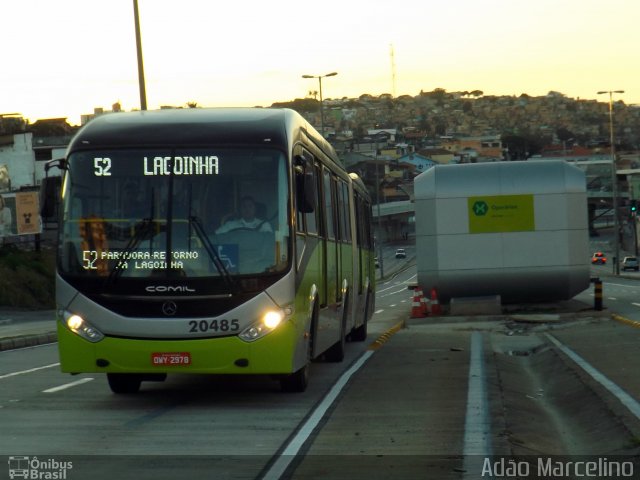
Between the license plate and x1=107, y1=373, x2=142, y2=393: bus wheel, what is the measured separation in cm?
189

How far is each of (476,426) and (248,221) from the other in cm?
324

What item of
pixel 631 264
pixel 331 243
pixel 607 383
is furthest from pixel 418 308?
pixel 631 264

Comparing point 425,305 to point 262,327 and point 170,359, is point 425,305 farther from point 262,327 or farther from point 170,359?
point 170,359

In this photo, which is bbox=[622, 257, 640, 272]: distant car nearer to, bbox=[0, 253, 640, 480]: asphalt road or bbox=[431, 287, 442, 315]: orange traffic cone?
bbox=[431, 287, 442, 315]: orange traffic cone

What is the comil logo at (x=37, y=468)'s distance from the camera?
354 inches

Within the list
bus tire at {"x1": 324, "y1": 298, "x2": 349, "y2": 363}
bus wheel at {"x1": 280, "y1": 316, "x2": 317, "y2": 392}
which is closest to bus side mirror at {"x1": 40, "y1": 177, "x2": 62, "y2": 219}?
bus wheel at {"x1": 280, "y1": 316, "x2": 317, "y2": 392}

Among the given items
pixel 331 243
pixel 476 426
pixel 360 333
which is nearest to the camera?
pixel 476 426

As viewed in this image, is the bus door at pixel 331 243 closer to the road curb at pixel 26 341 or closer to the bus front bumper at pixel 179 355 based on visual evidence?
the bus front bumper at pixel 179 355

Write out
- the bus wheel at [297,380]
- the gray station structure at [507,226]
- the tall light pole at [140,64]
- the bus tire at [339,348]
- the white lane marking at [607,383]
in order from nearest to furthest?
the white lane marking at [607,383], the bus wheel at [297,380], the bus tire at [339,348], the tall light pole at [140,64], the gray station structure at [507,226]

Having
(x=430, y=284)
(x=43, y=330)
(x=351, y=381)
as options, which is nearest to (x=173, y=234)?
(x=351, y=381)

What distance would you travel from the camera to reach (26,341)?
27.4 meters

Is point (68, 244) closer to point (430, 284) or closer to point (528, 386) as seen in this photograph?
point (528, 386)

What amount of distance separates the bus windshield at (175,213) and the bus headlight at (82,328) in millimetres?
453

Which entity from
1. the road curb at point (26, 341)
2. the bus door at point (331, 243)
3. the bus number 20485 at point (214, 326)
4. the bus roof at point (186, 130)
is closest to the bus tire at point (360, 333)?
the road curb at point (26, 341)
